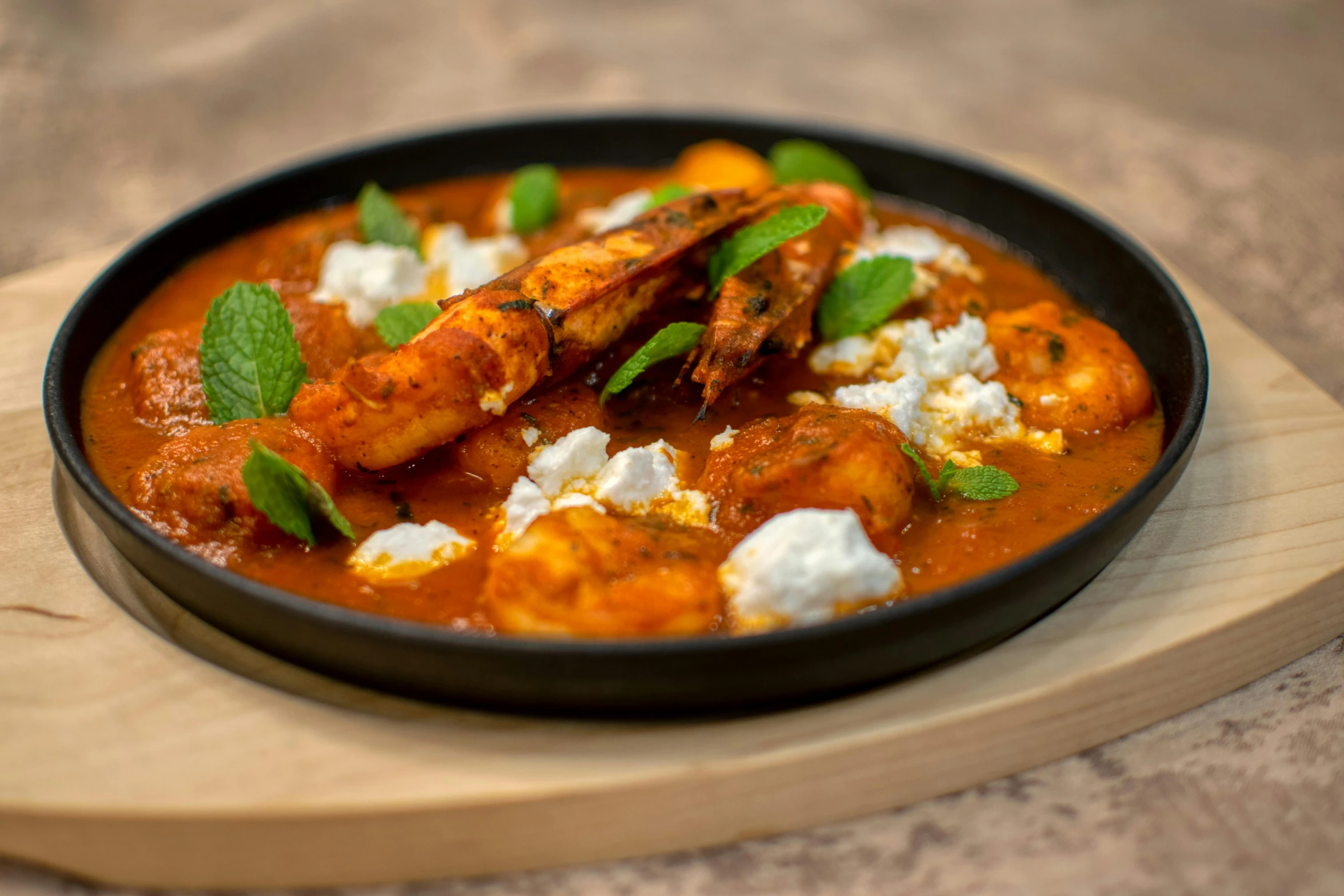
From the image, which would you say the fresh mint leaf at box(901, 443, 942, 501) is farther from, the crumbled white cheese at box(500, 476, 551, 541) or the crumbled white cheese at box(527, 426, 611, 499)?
the crumbled white cheese at box(500, 476, 551, 541)

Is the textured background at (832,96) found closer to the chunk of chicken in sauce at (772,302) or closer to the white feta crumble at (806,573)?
the white feta crumble at (806,573)

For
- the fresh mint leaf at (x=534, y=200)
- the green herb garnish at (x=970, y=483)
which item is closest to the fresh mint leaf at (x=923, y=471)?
the green herb garnish at (x=970, y=483)

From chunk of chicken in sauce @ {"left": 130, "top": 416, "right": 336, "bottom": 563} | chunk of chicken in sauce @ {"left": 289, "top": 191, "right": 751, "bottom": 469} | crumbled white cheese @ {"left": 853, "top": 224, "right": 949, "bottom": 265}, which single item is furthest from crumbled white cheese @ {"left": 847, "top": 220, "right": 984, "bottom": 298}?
chunk of chicken in sauce @ {"left": 130, "top": 416, "right": 336, "bottom": 563}

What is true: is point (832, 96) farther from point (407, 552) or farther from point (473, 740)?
point (473, 740)

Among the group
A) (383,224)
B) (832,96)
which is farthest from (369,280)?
(832,96)

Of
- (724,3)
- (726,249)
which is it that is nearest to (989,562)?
(726,249)

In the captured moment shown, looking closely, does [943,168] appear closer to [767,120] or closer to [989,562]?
[767,120]

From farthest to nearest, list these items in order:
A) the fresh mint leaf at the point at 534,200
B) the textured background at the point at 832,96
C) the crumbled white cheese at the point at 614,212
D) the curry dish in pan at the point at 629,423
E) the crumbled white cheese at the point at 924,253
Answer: the textured background at the point at 832,96
the fresh mint leaf at the point at 534,200
the crumbled white cheese at the point at 614,212
the crumbled white cheese at the point at 924,253
the curry dish in pan at the point at 629,423
